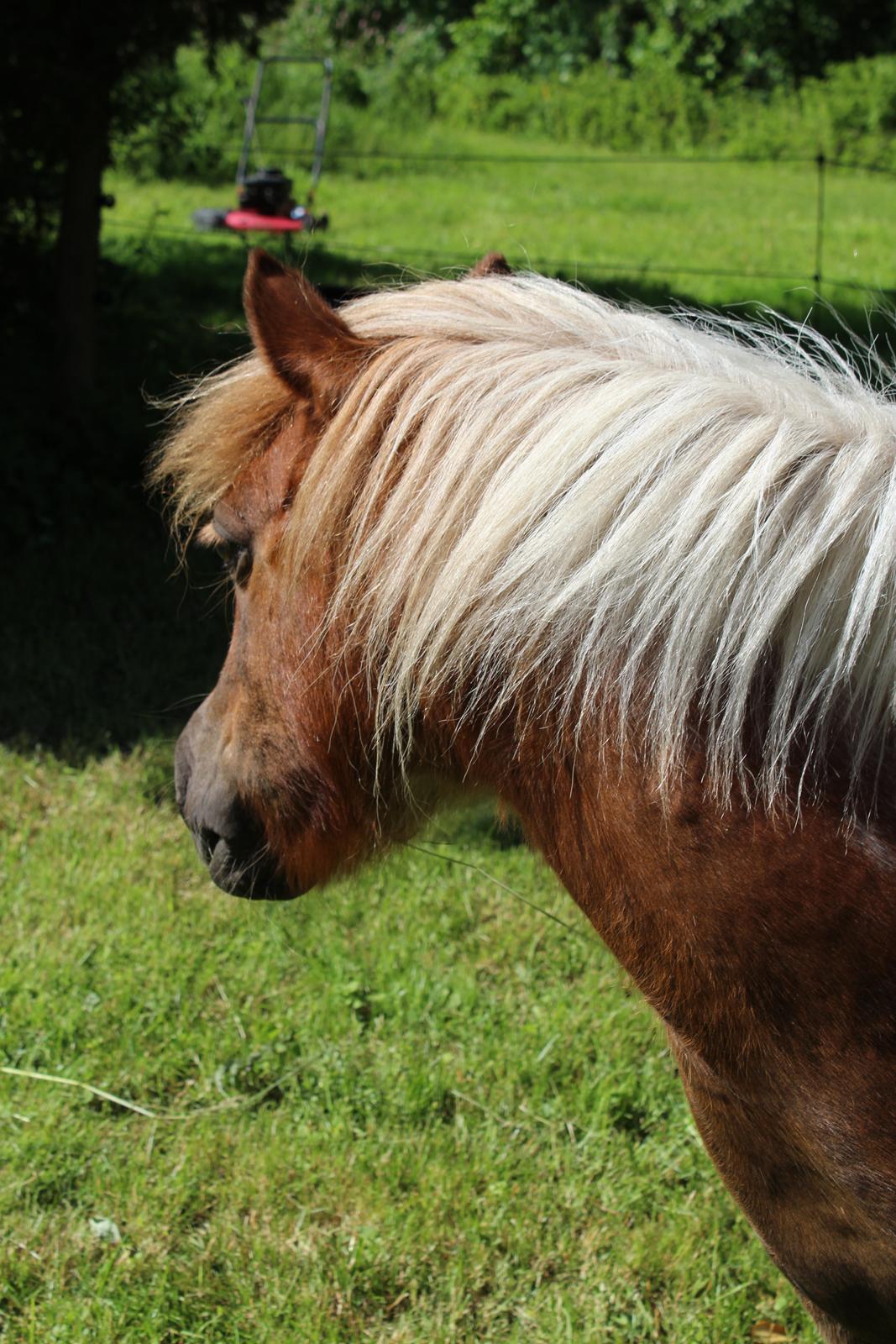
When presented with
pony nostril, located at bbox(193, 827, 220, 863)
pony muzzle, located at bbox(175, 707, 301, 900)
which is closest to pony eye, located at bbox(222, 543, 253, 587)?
pony muzzle, located at bbox(175, 707, 301, 900)

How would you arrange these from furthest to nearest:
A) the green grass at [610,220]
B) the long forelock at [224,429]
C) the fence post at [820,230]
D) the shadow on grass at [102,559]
A: the green grass at [610,220] < the fence post at [820,230] < the shadow on grass at [102,559] < the long forelock at [224,429]

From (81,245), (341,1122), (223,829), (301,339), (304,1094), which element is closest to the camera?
(301,339)

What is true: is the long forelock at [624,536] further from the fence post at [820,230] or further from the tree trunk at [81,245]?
the fence post at [820,230]

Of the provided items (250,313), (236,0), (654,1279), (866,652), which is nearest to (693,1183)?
(654,1279)

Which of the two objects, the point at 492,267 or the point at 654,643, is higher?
the point at 492,267

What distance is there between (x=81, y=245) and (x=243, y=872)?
499 centimetres

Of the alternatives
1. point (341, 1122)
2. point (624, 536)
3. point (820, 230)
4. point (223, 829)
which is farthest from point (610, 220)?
point (624, 536)

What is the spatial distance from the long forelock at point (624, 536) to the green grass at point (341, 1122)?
2.48 feet

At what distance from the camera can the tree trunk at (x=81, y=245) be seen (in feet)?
18.5

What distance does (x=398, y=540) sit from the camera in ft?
4.64

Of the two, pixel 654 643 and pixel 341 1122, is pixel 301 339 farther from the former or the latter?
pixel 341 1122

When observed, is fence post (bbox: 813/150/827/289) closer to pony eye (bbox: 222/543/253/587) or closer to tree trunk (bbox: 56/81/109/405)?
tree trunk (bbox: 56/81/109/405)

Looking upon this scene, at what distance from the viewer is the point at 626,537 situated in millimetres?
1251

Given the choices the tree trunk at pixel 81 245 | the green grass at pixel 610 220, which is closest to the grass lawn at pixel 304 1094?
the tree trunk at pixel 81 245
